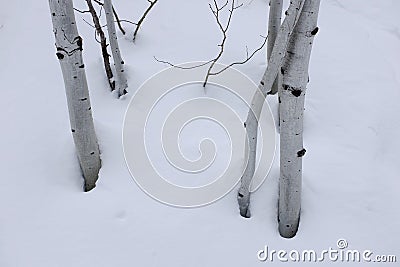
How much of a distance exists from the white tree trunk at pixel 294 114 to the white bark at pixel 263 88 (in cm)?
4

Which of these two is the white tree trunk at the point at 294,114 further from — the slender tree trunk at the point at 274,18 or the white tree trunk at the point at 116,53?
the white tree trunk at the point at 116,53

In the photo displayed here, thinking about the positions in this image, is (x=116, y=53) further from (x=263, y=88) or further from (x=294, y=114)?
(x=294, y=114)

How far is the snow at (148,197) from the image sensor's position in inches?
62.4

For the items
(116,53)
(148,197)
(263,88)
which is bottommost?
(148,197)

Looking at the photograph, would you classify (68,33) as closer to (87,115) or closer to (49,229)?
(87,115)

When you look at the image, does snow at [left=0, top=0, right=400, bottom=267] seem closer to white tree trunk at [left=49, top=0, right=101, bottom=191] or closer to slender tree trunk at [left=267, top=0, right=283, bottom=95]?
white tree trunk at [left=49, top=0, right=101, bottom=191]

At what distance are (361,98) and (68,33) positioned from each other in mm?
1477

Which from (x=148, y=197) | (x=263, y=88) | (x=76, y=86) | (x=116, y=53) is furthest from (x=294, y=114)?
(x=116, y=53)

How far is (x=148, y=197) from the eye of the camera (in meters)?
1.71

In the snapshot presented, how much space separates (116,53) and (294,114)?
105 cm

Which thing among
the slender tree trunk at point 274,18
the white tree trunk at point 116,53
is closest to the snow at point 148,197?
the white tree trunk at point 116,53

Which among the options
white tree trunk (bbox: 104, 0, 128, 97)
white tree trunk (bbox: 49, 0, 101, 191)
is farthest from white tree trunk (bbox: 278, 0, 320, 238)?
white tree trunk (bbox: 104, 0, 128, 97)

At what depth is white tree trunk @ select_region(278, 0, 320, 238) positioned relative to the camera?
53.6 inches

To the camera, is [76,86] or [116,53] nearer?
[76,86]
